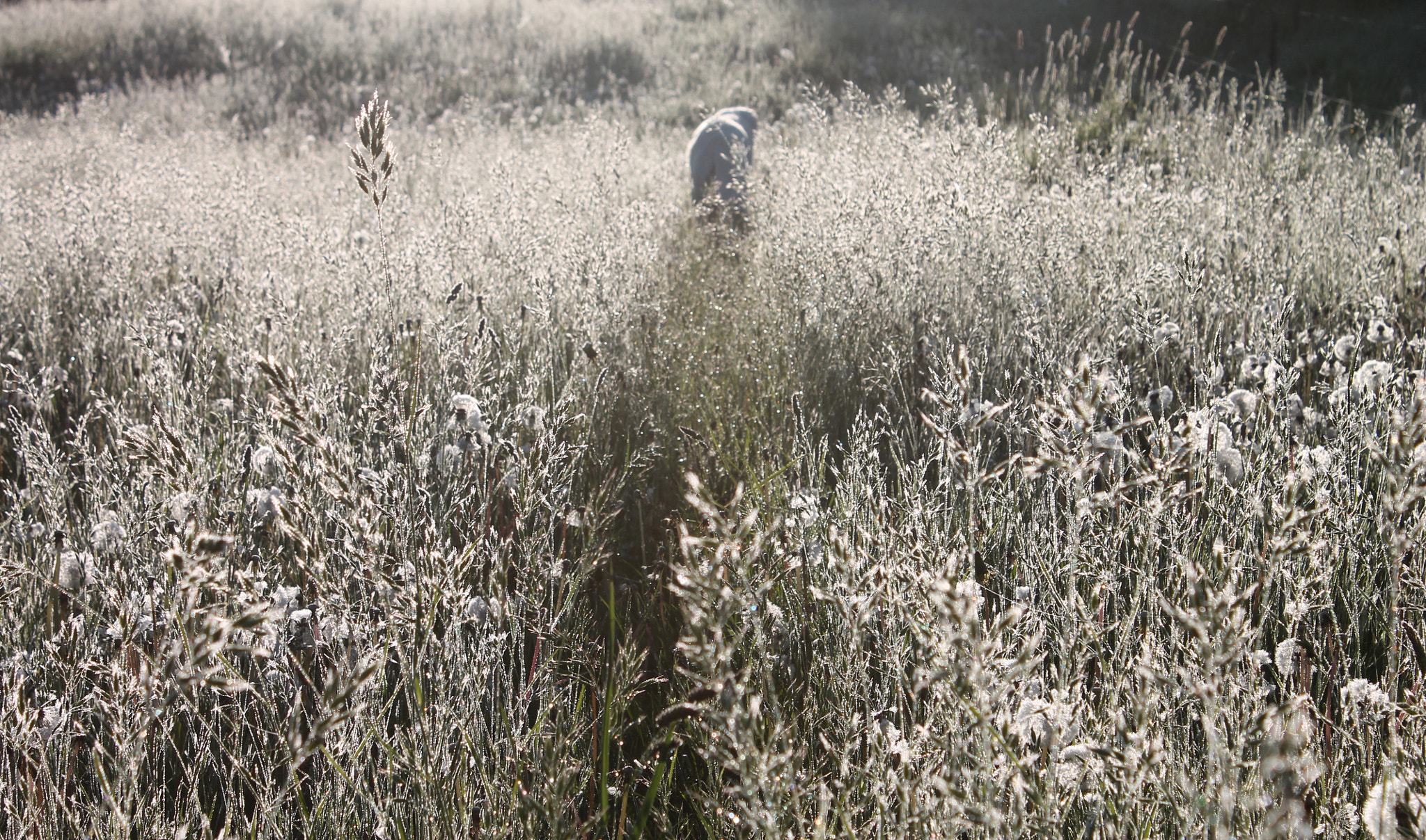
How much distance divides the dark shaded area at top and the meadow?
5.58 meters

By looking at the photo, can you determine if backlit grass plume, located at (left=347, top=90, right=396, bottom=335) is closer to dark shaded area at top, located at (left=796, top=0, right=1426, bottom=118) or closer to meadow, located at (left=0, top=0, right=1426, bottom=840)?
meadow, located at (left=0, top=0, right=1426, bottom=840)

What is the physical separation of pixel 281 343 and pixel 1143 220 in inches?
127

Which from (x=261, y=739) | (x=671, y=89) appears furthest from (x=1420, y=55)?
(x=261, y=739)

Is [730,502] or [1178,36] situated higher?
[1178,36]

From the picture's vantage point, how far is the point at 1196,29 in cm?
1131

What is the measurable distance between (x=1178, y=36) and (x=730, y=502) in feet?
43.7

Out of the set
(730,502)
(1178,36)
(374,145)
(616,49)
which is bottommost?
(730,502)

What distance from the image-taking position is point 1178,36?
36.8 feet

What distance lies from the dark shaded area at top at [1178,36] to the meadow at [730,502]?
5.58 m

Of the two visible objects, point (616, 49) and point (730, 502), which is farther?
point (616, 49)

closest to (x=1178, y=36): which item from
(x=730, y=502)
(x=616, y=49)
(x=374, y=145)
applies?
(x=616, y=49)

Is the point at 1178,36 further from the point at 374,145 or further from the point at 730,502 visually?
the point at 374,145

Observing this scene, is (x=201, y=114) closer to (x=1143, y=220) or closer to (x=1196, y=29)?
(x=1143, y=220)

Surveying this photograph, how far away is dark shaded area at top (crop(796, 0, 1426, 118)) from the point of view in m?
9.39
